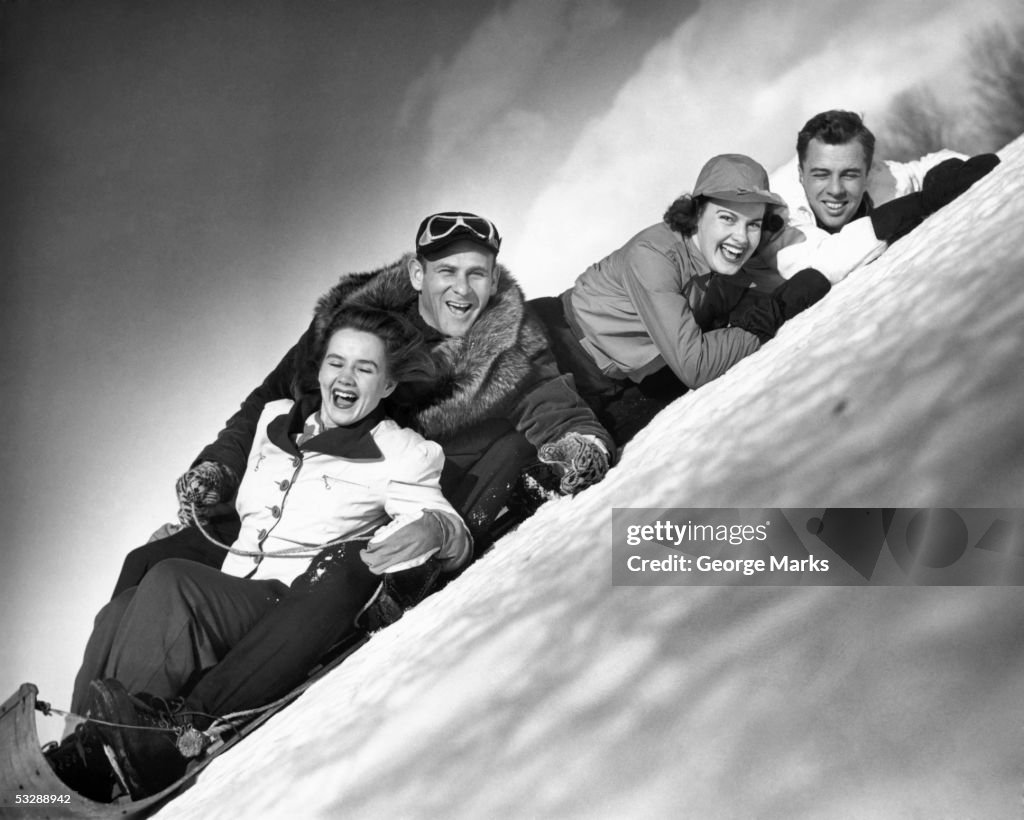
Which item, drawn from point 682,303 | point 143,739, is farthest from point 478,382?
point 143,739

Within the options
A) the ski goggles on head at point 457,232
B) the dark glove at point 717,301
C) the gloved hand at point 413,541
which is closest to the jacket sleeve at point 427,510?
the gloved hand at point 413,541

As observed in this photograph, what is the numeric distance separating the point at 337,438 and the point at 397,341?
178 mm

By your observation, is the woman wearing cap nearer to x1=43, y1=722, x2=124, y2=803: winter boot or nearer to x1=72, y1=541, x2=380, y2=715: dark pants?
x1=72, y1=541, x2=380, y2=715: dark pants

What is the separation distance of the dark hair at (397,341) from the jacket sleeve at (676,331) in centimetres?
35

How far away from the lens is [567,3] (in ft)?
5.47

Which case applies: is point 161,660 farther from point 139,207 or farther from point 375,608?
point 139,207

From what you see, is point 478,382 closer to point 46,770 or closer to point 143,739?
point 143,739

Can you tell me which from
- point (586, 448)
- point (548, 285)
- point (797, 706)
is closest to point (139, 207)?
point (548, 285)

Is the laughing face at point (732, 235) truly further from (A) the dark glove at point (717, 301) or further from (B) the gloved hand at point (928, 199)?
(B) the gloved hand at point (928, 199)

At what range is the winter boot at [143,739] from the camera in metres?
1.19

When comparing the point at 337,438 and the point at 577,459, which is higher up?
the point at 337,438

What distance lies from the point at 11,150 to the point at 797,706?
176 centimetres

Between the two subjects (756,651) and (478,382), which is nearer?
(756,651)

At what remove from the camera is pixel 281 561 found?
1.41m
